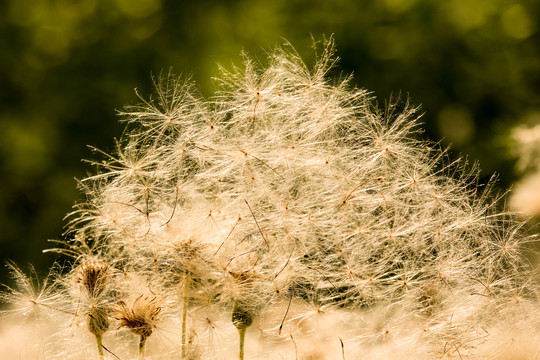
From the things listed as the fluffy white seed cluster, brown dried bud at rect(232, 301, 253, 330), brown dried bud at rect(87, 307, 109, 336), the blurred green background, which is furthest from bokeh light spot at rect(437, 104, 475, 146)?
brown dried bud at rect(87, 307, 109, 336)

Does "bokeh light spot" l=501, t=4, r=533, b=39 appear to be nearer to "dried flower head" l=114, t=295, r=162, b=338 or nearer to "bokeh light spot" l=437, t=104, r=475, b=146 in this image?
"bokeh light spot" l=437, t=104, r=475, b=146

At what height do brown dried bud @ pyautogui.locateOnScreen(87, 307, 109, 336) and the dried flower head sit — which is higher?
the dried flower head

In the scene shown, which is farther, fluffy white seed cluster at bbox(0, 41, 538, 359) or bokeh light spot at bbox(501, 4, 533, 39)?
bokeh light spot at bbox(501, 4, 533, 39)

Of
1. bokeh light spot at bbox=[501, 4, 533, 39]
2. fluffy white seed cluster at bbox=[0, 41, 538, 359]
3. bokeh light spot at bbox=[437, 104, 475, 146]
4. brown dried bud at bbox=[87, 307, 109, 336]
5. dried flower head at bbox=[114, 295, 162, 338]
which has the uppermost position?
bokeh light spot at bbox=[501, 4, 533, 39]

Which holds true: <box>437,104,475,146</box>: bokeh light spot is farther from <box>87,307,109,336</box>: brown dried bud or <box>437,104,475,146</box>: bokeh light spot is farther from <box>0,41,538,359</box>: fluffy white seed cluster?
<box>87,307,109,336</box>: brown dried bud

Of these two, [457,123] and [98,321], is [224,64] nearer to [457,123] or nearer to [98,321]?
[457,123]

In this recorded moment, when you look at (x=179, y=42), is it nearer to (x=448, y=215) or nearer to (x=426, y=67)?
(x=426, y=67)

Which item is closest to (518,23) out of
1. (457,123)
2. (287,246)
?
(457,123)

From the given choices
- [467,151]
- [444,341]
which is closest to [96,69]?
[467,151]
